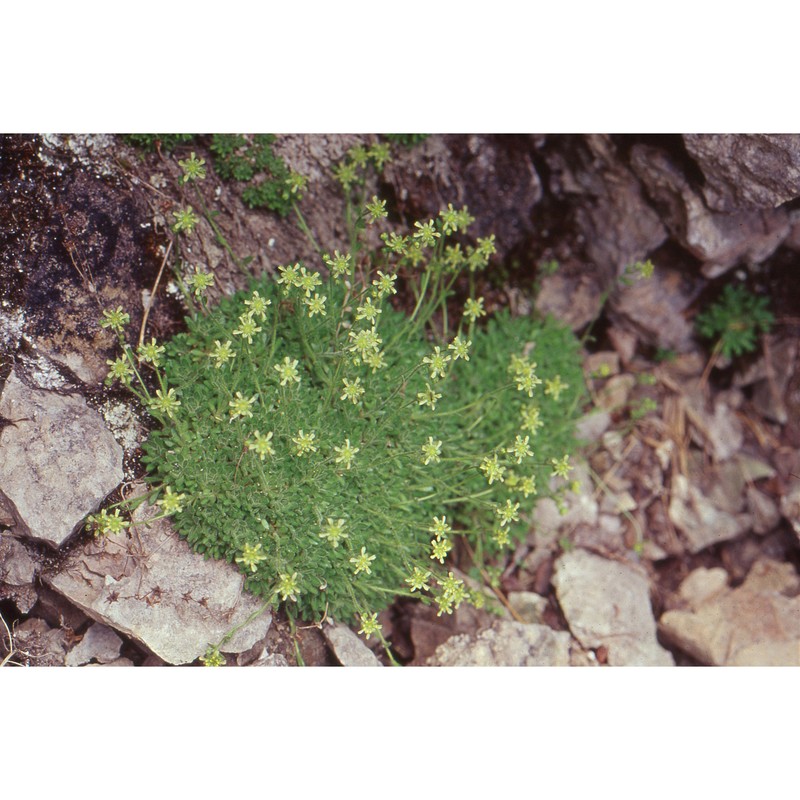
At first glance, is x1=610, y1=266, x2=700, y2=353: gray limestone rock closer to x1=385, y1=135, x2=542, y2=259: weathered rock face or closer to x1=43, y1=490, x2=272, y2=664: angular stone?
x1=385, y1=135, x2=542, y2=259: weathered rock face

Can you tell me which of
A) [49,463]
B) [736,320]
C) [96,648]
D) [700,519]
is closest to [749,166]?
[736,320]

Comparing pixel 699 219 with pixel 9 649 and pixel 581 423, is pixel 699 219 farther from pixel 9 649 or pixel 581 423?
pixel 9 649

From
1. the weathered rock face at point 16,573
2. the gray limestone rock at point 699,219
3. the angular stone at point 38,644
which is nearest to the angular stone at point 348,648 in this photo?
the angular stone at point 38,644

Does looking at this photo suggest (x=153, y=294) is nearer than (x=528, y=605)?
Yes

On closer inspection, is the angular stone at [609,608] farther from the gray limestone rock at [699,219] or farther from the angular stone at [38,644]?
the angular stone at [38,644]

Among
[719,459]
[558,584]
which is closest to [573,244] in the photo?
[719,459]

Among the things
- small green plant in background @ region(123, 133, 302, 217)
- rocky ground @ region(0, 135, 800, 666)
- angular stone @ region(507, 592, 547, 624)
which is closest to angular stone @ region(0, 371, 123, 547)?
rocky ground @ region(0, 135, 800, 666)

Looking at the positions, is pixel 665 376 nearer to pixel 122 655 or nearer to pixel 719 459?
pixel 719 459
